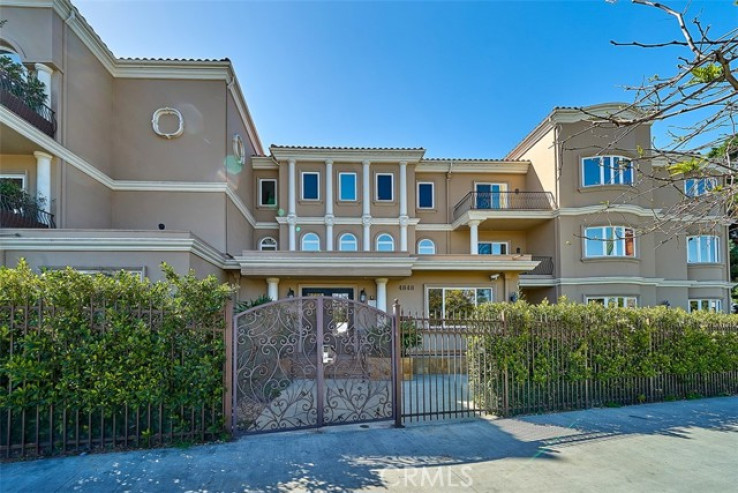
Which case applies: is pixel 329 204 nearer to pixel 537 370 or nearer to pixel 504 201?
pixel 504 201

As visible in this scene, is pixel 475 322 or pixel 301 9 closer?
pixel 475 322

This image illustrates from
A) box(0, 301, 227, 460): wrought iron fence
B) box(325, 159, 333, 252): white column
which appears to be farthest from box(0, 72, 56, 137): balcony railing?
box(325, 159, 333, 252): white column

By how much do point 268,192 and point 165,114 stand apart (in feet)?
19.5

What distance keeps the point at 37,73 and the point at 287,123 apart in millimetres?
9138

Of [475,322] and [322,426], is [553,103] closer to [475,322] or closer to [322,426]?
[475,322]

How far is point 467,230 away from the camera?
62.2 ft

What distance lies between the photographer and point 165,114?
13477 mm

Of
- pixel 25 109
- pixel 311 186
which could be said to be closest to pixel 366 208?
pixel 311 186

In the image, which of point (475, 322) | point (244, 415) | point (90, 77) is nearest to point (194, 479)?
point (244, 415)

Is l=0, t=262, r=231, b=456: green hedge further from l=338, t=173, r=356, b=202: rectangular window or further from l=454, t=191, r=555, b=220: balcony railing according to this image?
l=454, t=191, r=555, b=220: balcony railing

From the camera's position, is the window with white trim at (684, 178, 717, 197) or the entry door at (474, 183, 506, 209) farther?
the entry door at (474, 183, 506, 209)

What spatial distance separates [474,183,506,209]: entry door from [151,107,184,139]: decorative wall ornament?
13430 mm

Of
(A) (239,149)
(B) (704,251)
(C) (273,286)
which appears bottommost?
(C) (273,286)

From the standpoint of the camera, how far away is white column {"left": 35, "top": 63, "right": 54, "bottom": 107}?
10.6 m
